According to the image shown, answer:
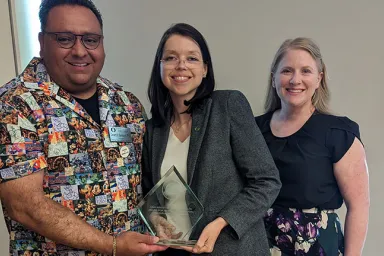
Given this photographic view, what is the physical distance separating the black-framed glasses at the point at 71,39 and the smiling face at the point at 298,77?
2.94 feet

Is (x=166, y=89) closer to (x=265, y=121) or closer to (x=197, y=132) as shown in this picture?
(x=197, y=132)

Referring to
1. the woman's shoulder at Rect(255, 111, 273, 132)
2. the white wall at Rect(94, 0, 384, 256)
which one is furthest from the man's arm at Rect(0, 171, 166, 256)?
the white wall at Rect(94, 0, 384, 256)

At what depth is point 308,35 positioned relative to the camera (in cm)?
206

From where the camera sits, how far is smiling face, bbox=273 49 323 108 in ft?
5.15

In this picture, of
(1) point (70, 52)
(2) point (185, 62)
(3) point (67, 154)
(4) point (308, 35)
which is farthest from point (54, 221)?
(4) point (308, 35)

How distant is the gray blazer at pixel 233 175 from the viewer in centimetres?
127

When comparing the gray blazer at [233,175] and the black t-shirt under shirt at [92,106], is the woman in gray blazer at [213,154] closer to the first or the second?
the gray blazer at [233,175]

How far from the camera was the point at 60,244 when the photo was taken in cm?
136

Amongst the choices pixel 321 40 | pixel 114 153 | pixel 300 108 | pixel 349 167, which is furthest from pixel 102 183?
pixel 321 40

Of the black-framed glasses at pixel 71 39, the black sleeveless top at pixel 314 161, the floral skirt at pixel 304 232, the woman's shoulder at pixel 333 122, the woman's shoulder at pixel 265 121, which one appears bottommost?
the floral skirt at pixel 304 232

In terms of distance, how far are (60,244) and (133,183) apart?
384 mm

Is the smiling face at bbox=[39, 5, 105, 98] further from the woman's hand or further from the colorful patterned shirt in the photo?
the woman's hand

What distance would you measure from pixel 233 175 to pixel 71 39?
888mm

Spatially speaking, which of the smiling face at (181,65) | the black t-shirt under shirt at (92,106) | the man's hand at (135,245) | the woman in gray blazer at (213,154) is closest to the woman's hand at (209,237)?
the woman in gray blazer at (213,154)
